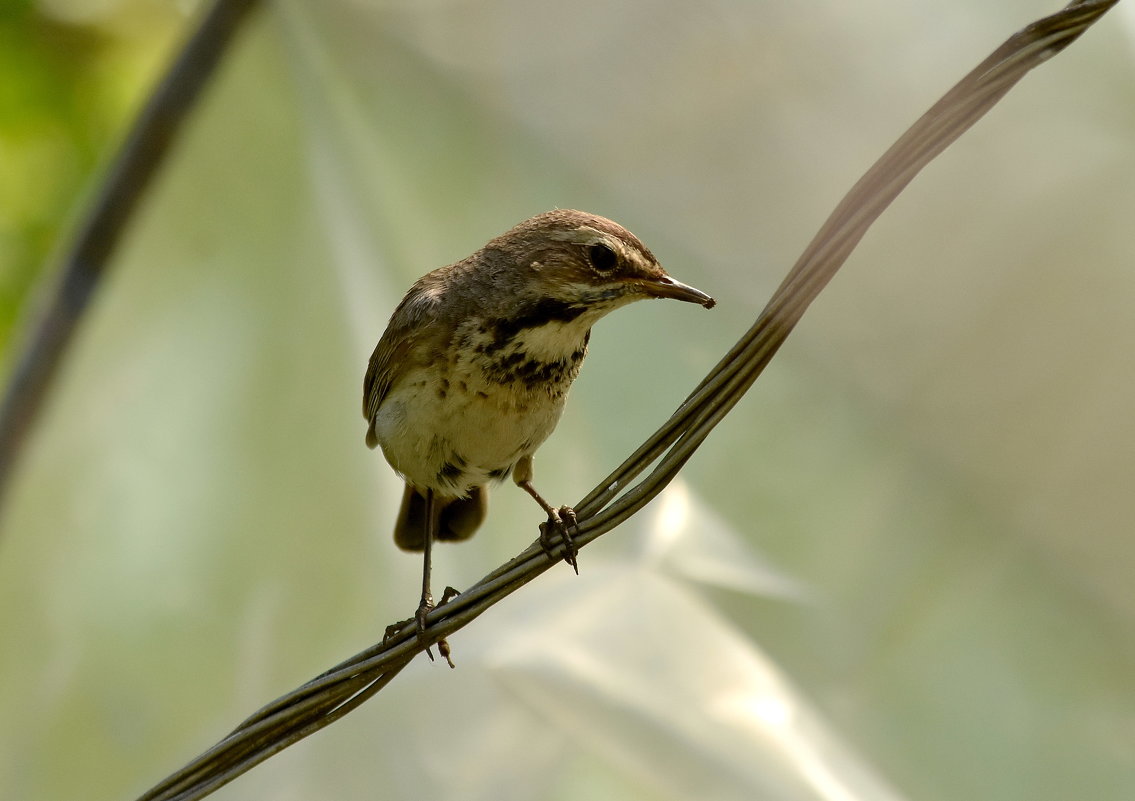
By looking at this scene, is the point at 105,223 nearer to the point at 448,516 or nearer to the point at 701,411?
the point at 448,516

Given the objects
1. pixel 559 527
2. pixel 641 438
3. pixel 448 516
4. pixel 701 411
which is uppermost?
pixel 641 438

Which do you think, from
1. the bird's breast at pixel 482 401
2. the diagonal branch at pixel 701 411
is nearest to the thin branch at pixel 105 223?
the bird's breast at pixel 482 401

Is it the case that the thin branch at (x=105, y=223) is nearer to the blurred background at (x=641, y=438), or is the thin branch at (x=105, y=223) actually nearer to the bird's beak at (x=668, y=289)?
the blurred background at (x=641, y=438)

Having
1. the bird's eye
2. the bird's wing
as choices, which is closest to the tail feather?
the bird's wing

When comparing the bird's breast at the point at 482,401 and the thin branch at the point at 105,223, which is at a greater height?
the thin branch at the point at 105,223

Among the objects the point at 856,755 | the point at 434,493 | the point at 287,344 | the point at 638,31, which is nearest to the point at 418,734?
the point at 434,493

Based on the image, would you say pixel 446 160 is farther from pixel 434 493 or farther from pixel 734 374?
pixel 734 374

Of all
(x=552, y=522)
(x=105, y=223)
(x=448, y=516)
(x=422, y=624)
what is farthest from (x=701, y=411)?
(x=105, y=223)
